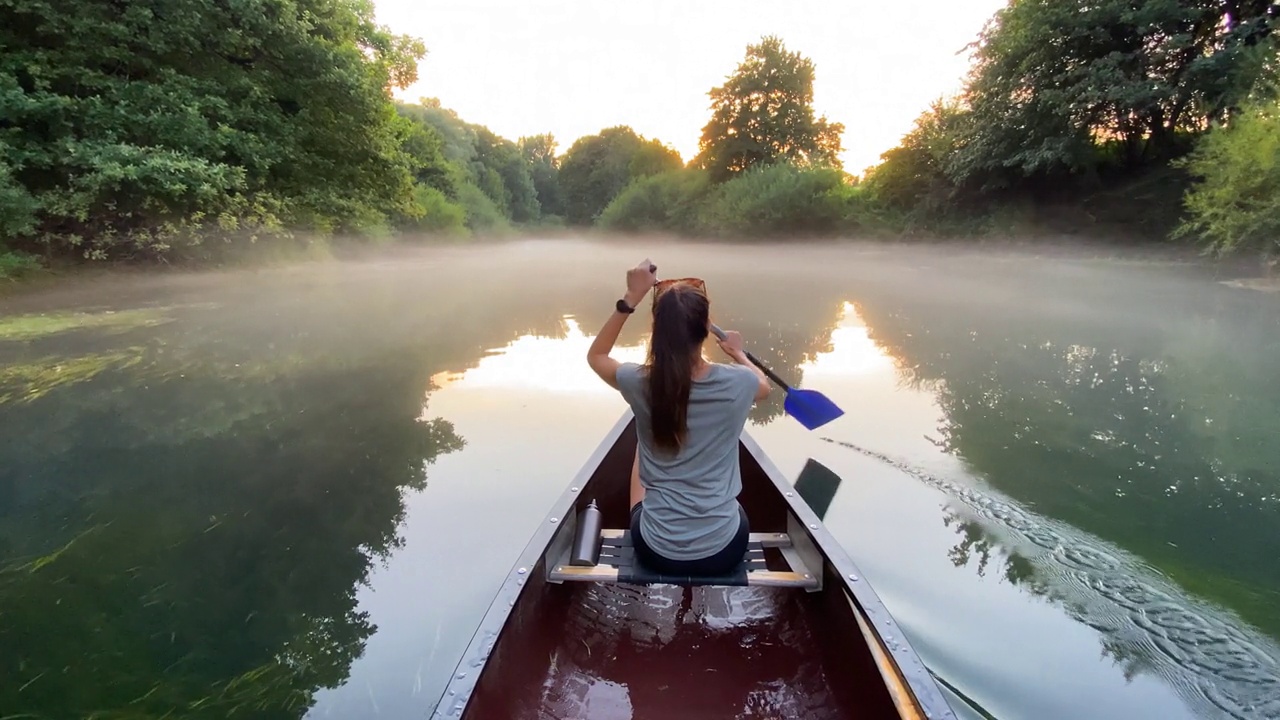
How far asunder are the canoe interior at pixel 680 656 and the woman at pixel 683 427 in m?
0.36

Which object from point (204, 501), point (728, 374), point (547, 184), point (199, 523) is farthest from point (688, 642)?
point (547, 184)

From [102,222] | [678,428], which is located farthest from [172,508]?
[102,222]

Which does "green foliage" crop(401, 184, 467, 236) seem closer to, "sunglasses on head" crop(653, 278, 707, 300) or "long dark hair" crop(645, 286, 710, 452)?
"sunglasses on head" crop(653, 278, 707, 300)

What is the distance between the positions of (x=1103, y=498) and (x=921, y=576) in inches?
65.9

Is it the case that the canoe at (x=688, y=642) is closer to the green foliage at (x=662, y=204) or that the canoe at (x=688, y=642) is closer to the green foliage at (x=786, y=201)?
the green foliage at (x=786, y=201)

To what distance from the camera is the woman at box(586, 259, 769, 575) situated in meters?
2.10

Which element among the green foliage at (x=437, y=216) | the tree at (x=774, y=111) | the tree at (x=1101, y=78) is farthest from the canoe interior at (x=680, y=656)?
the tree at (x=774, y=111)

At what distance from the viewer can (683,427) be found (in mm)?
2170

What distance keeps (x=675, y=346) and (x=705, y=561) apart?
71cm

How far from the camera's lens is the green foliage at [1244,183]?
12.1 meters

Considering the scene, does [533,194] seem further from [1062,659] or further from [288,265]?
[1062,659]

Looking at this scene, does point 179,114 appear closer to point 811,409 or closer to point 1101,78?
point 811,409

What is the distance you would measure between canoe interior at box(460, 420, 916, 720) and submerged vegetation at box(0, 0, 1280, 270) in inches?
473

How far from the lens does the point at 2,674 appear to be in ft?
8.73
